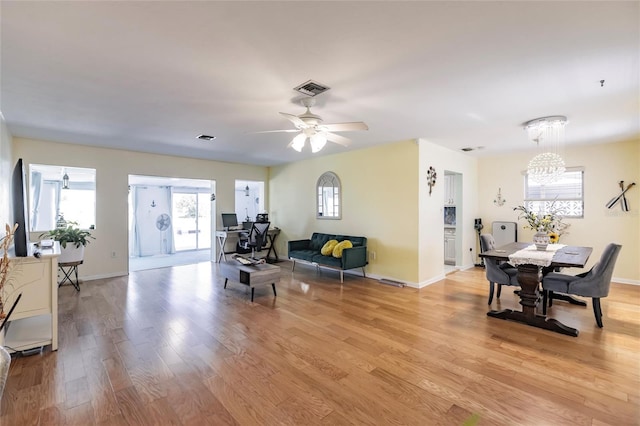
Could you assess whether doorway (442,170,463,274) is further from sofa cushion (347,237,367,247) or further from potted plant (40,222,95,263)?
potted plant (40,222,95,263)

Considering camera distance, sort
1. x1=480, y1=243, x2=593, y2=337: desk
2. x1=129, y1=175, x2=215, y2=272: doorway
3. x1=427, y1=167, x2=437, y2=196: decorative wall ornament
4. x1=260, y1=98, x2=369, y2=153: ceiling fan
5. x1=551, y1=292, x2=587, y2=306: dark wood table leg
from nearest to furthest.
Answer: x1=260, y1=98, x2=369, y2=153: ceiling fan, x1=480, y1=243, x2=593, y2=337: desk, x1=551, y1=292, x2=587, y2=306: dark wood table leg, x1=427, y1=167, x2=437, y2=196: decorative wall ornament, x1=129, y1=175, x2=215, y2=272: doorway

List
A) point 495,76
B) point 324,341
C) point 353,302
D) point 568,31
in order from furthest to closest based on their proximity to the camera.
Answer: point 353,302 < point 324,341 < point 495,76 < point 568,31

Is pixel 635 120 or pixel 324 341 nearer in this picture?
pixel 324 341

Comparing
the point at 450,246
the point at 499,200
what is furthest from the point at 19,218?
the point at 499,200

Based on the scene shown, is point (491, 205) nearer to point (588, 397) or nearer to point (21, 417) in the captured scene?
point (588, 397)

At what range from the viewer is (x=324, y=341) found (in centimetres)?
285

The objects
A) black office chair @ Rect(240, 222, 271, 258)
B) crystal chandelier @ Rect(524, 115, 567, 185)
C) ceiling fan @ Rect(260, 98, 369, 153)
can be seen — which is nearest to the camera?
ceiling fan @ Rect(260, 98, 369, 153)

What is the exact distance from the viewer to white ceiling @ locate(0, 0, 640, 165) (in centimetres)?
173

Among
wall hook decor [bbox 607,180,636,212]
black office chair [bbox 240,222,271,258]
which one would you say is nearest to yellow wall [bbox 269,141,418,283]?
black office chair [bbox 240,222,271,258]

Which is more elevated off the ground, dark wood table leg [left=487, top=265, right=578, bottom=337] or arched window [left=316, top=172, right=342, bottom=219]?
arched window [left=316, top=172, right=342, bottom=219]

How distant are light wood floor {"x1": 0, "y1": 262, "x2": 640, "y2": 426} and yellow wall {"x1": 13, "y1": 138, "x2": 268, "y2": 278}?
168 centimetres

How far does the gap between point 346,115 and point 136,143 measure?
3.89 m

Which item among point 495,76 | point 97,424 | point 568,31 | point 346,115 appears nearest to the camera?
point 97,424

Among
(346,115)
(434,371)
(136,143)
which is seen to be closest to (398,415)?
(434,371)
